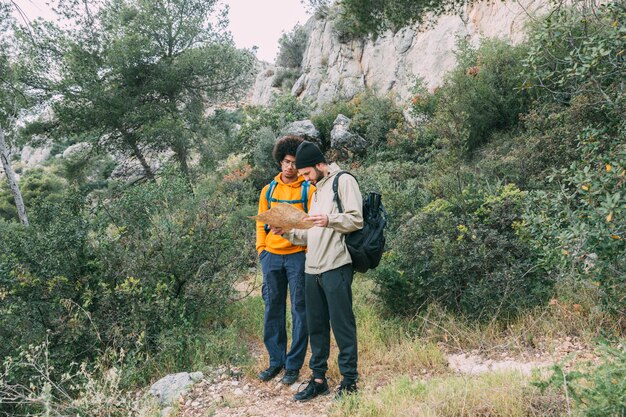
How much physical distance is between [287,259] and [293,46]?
31.4m

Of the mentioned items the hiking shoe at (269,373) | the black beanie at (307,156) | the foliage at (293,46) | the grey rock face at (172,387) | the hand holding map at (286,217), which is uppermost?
the foliage at (293,46)

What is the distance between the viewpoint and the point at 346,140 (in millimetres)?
15398

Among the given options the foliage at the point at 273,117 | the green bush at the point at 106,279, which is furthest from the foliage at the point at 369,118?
the green bush at the point at 106,279

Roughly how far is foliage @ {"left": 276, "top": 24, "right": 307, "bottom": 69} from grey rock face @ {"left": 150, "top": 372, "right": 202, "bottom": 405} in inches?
1212

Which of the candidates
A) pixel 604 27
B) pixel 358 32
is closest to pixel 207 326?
pixel 604 27

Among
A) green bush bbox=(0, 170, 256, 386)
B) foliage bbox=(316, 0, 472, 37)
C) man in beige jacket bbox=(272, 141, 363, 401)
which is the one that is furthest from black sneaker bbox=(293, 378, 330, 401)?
foliage bbox=(316, 0, 472, 37)

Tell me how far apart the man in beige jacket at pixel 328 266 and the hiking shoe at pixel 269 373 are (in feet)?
1.91

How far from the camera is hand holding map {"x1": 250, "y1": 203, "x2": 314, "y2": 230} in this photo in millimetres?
3236

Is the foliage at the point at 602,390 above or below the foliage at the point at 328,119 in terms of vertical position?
below

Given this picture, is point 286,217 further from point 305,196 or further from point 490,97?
point 490,97

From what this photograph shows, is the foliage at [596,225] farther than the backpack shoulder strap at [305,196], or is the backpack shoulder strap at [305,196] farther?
the backpack shoulder strap at [305,196]

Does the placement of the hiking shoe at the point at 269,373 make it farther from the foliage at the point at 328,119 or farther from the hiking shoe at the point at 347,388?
the foliage at the point at 328,119

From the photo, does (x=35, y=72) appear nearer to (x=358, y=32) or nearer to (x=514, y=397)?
(x=358, y=32)

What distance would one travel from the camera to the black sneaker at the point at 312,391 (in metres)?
3.62
